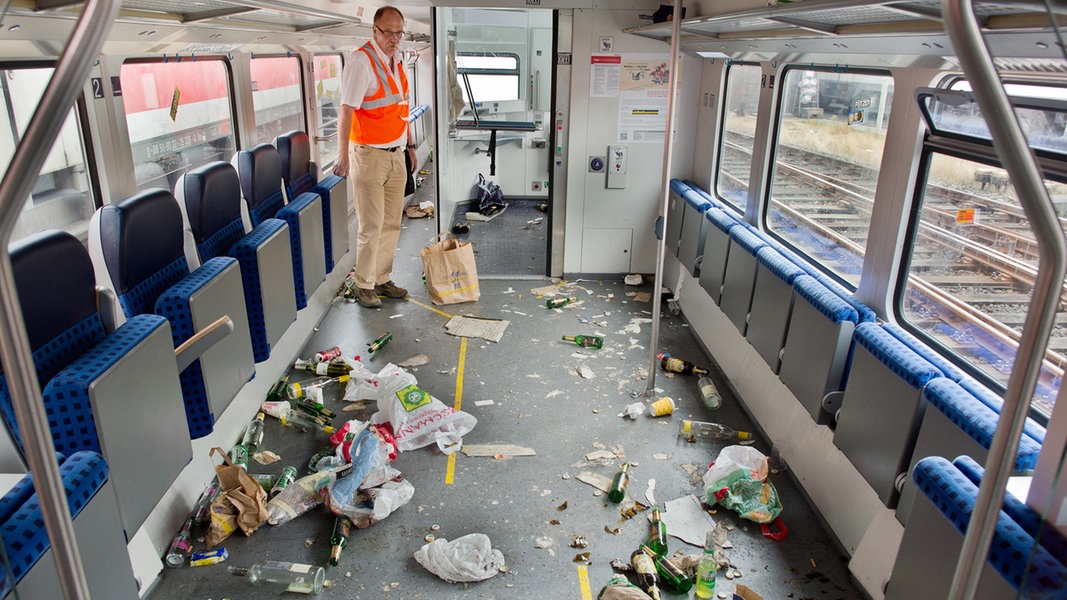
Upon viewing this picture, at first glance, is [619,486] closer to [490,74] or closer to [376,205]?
[376,205]

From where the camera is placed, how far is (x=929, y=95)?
3.15 m

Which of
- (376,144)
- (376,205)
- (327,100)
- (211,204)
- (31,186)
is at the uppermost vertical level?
(31,186)

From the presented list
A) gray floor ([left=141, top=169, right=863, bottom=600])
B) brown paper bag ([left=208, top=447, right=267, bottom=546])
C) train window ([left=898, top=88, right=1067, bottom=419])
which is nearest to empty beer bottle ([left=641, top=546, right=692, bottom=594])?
gray floor ([left=141, top=169, right=863, bottom=600])

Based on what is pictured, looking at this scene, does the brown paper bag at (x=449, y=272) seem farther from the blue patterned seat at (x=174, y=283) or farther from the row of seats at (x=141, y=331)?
the blue patterned seat at (x=174, y=283)

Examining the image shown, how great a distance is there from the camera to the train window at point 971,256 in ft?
9.60

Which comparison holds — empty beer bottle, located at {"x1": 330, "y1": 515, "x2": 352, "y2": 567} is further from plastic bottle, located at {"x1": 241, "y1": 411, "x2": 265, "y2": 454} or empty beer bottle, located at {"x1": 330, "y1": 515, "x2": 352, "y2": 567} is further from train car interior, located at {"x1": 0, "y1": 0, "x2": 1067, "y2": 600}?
plastic bottle, located at {"x1": 241, "y1": 411, "x2": 265, "y2": 454}

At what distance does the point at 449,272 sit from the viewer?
657 cm

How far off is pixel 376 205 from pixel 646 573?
4139 millimetres

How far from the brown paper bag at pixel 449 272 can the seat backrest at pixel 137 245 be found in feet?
9.83

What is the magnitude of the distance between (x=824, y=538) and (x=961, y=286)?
4.62 ft

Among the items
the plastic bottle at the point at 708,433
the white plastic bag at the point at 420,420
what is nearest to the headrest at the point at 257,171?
the white plastic bag at the point at 420,420

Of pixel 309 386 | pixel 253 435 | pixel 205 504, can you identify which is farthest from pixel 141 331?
pixel 309 386

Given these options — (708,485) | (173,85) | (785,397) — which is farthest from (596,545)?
(173,85)

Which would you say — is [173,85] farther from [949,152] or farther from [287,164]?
[949,152]
